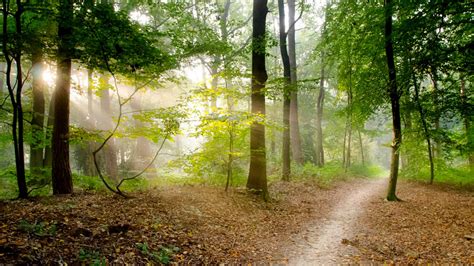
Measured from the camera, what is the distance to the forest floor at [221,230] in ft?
13.7

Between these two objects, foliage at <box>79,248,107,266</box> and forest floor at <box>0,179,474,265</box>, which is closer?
foliage at <box>79,248,107,266</box>

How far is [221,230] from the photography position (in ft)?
20.7

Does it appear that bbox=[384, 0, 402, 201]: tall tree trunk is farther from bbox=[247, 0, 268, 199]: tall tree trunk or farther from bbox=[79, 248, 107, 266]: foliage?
bbox=[79, 248, 107, 266]: foliage

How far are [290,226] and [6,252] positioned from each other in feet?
19.2

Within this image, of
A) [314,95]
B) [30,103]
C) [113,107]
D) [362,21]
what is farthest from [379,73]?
[113,107]

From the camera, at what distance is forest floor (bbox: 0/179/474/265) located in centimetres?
418

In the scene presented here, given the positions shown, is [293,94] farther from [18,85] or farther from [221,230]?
[18,85]

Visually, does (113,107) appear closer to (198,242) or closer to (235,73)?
(235,73)

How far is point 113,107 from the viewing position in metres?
25.8

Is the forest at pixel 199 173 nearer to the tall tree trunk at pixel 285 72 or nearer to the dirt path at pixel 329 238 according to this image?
the dirt path at pixel 329 238

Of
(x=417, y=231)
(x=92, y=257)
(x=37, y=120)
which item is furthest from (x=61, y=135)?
(x=417, y=231)

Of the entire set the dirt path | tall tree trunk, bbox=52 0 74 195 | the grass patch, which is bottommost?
the dirt path

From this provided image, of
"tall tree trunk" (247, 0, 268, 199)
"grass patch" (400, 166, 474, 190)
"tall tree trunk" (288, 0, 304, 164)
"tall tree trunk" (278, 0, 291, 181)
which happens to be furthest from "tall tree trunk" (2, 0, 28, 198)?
"grass patch" (400, 166, 474, 190)

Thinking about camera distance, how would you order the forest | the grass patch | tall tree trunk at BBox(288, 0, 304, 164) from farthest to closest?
tall tree trunk at BBox(288, 0, 304, 164)
the grass patch
the forest
